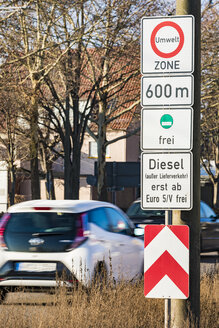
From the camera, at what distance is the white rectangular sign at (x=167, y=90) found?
7.60 metres

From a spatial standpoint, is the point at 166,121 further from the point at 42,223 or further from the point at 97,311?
the point at 42,223

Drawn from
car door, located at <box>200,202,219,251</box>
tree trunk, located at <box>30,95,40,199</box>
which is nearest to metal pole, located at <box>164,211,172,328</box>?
car door, located at <box>200,202,219,251</box>

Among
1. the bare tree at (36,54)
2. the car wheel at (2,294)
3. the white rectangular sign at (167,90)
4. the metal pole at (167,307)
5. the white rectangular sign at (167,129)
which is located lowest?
the car wheel at (2,294)

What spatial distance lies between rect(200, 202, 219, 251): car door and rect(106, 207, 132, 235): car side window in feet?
27.3

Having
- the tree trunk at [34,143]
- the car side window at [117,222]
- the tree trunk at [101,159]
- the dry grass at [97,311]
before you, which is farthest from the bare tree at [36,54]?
the dry grass at [97,311]

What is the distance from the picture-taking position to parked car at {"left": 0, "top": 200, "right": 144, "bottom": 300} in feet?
38.4

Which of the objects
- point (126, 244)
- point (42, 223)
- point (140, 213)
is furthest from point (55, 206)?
point (140, 213)

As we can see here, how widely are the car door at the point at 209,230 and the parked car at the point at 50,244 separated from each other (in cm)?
948

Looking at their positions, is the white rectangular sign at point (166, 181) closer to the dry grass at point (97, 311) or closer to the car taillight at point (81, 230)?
the dry grass at point (97, 311)

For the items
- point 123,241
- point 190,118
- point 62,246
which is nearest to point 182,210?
point 190,118

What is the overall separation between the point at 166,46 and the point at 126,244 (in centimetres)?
617

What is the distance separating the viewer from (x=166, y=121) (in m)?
7.55

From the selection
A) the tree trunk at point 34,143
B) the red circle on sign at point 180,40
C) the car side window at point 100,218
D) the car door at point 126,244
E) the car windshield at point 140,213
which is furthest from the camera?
the tree trunk at point 34,143

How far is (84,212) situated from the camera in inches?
483
